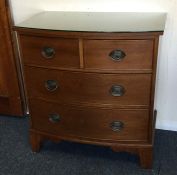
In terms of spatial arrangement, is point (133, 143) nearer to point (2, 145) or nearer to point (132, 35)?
point (132, 35)

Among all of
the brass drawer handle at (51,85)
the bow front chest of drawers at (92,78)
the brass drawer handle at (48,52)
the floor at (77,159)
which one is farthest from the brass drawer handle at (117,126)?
the brass drawer handle at (48,52)

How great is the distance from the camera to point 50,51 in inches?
58.1

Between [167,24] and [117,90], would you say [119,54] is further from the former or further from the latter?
[167,24]

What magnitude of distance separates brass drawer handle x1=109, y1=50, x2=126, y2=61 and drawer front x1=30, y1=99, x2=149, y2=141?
29 cm

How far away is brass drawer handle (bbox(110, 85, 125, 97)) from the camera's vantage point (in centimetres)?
147

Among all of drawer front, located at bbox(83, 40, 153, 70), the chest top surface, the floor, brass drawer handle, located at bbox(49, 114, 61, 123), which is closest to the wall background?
the chest top surface

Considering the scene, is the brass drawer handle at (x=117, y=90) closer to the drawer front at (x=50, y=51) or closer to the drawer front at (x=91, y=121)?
the drawer front at (x=91, y=121)

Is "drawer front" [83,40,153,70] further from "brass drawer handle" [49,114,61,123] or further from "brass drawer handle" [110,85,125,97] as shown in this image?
"brass drawer handle" [49,114,61,123]

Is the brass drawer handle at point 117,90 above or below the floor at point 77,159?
above

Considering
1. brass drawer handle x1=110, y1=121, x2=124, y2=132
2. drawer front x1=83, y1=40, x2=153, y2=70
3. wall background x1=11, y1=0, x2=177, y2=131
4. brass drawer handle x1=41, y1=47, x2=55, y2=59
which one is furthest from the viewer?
wall background x1=11, y1=0, x2=177, y2=131

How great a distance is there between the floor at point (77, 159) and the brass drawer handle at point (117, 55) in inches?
26.0

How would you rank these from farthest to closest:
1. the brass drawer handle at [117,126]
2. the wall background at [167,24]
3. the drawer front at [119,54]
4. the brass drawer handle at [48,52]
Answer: the wall background at [167,24]
the brass drawer handle at [117,126]
the brass drawer handle at [48,52]
the drawer front at [119,54]

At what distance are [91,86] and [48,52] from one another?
273 mm

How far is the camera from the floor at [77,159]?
5.48 feet
